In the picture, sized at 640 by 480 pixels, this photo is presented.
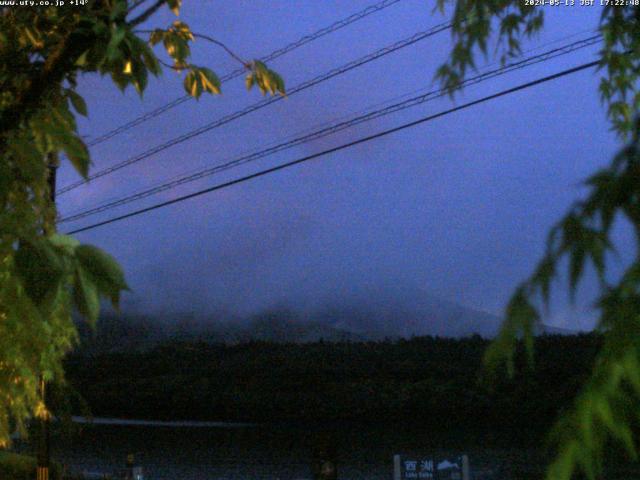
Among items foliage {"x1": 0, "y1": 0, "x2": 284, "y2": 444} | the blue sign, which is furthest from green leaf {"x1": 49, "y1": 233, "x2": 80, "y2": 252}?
the blue sign

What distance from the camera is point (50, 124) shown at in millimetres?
2777

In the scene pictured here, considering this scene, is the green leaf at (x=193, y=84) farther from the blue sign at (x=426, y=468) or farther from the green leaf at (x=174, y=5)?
the blue sign at (x=426, y=468)

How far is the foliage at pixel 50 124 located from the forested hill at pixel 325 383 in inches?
343

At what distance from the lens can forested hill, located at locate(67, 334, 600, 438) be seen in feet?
46.9

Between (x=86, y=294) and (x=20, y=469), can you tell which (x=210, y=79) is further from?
(x=20, y=469)

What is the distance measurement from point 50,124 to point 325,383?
53.2 ft

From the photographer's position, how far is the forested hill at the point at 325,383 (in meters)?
14.3

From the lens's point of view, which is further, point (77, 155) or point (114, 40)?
point (114, 40)

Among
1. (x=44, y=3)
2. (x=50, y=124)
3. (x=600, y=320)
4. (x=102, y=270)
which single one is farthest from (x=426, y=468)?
(x=600, y=320)

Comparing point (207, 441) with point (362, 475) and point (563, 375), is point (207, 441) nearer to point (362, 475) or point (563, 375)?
point (362, 475)

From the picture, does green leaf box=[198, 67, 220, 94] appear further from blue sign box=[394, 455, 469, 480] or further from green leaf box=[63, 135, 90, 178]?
blue sign box=[394, 455, 469, 480]

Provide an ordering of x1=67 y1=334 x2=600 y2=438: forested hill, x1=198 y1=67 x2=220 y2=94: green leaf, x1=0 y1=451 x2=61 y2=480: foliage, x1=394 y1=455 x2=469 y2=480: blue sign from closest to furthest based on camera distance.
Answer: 1. x1=198 y1=67 x2=220 y2=94: green leaf
2. x1=394 y1=455 x2=469 y2=480: blue sign
3. x1=67 y1=334 x2=600 y2=438: forested hill
4. x1=0 y1=451 x2=61 y2=480: foliage

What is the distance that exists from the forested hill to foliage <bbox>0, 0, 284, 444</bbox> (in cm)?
872

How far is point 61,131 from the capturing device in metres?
2.72
